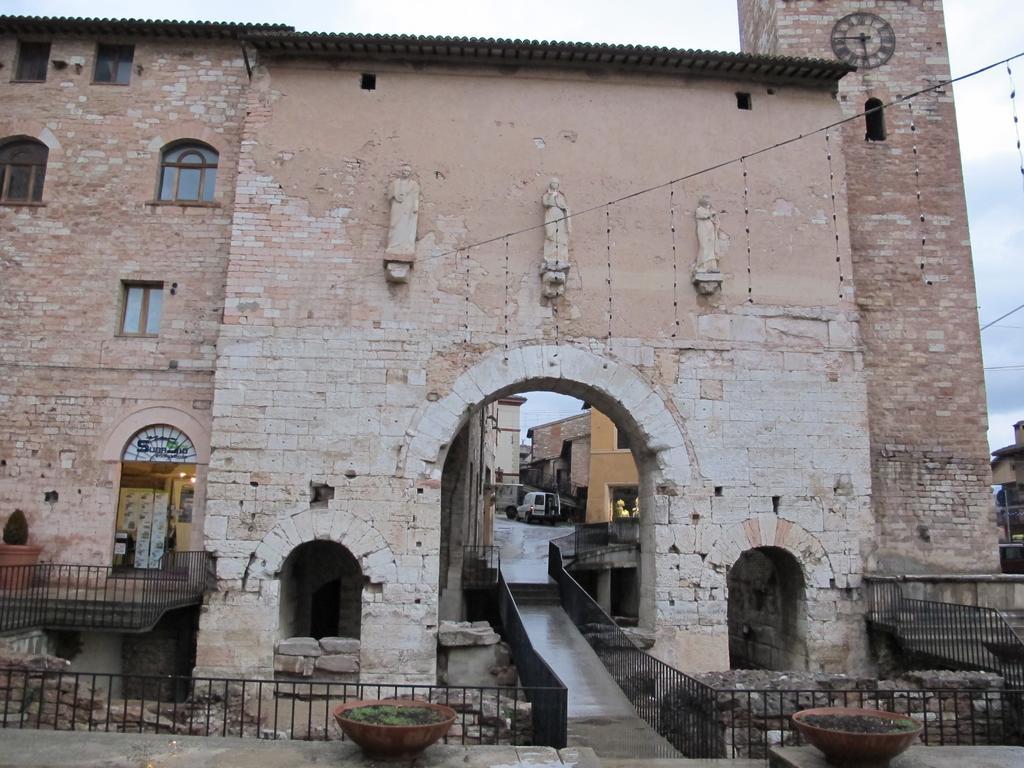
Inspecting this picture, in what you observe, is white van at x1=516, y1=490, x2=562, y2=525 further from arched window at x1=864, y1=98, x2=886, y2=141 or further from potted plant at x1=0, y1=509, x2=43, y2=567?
potted plant at x1=0, y1=509, x2=43, y2=567

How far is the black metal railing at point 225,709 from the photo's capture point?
889cm

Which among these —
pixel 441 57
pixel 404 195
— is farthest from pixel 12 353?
pixel 441 57

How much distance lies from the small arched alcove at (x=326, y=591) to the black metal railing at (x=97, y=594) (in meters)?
2.20

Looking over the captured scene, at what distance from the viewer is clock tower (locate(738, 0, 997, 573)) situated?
49.5 feet

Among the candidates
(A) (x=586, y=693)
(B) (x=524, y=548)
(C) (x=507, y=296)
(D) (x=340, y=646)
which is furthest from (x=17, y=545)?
(B) (x=524, y=548)

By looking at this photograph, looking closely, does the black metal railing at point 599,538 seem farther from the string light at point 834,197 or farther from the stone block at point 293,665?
the stone block at point 293,665

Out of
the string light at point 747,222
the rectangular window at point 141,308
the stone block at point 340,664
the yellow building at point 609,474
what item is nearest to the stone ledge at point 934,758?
the stone block at point 340,664

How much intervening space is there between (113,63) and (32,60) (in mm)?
1647

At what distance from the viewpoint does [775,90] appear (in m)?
15.1

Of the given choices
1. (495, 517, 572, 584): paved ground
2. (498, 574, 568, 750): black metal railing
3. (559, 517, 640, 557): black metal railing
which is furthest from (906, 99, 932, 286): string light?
(559, 517, 640, 557): black metal railing

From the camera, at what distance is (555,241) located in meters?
13.9

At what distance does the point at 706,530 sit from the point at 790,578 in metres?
2.10

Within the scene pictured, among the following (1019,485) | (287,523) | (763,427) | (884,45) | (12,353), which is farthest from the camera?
(1019,485)

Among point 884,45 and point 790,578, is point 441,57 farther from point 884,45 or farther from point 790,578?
point 790,578
